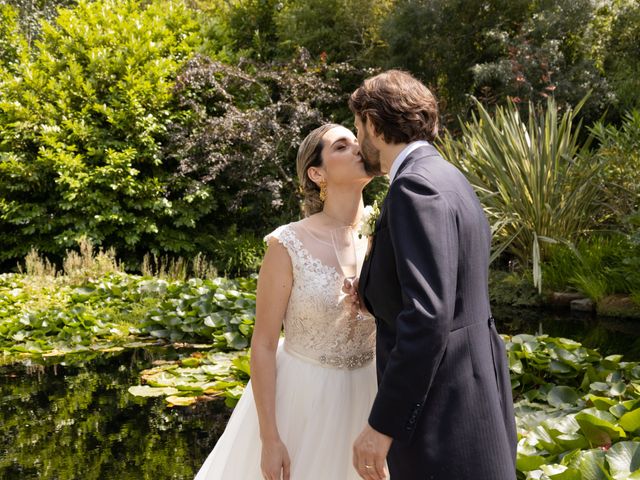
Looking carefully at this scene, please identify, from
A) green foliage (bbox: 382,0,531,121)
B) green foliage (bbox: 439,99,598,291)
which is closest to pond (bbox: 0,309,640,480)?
green foliage (bbox: 439,99,598,291)

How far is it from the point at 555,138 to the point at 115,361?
578cm

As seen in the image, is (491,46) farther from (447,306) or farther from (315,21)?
(447,306)

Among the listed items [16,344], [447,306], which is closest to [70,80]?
[16,344]

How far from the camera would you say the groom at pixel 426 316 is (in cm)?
150

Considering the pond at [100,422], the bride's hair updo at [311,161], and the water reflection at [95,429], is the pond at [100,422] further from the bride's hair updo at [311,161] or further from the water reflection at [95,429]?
the bride's hair updo at [311,161]

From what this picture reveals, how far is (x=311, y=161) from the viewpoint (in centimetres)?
244

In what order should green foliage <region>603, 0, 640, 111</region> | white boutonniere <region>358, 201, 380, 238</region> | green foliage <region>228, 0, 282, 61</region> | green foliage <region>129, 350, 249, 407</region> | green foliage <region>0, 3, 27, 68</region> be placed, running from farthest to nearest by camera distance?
green foliage <region>228, 0, 282, 61</region> → green foliage <region>0, 3, 27, 68</region> → green foliage <region>603, 0, 640, 111</region> → green foliage <region>129, 350, 249, 407</region> → white boutonniere <region>358, 201, 380, 238</region>

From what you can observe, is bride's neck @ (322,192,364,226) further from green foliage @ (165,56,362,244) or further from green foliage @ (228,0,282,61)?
green foliage @ (228,0,282,61)

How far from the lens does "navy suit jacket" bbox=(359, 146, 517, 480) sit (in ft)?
4.91

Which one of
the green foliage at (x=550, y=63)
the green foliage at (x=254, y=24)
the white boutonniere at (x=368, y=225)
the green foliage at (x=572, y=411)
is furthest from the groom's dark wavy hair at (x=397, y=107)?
the green foliage at (x=254, y=24)

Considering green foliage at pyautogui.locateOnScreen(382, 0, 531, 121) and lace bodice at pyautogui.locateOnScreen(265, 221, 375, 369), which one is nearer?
lace bodice at pyautogui.locateOnScreen(265, 221, 375, 369)

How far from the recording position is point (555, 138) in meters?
8.62

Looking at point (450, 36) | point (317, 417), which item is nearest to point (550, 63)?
point (450, 36)

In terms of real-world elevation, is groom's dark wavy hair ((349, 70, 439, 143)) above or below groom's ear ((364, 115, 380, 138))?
above
